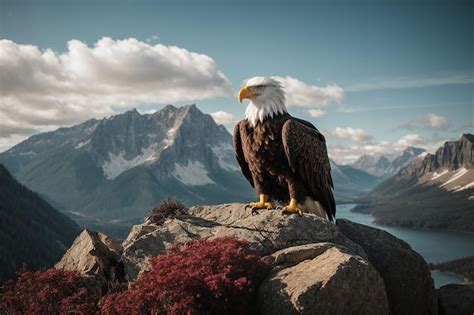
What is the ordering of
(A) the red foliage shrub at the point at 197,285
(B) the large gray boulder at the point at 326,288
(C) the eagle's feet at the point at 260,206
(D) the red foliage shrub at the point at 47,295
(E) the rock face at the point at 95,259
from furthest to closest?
(E) the rock face at the point at 95,259, (C) the eagle's feet at the point at 260,206, (D) the red foliage shrub at the point at 47,295, (B) the large gray boulder at the point at 326,288, (A) the red foliage shrub at the point at 197,285

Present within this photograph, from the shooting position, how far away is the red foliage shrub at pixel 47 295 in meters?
9.29

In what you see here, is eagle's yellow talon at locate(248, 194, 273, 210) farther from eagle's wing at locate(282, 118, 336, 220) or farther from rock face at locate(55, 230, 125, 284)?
rock face at locate(55, 230, 125, 284)

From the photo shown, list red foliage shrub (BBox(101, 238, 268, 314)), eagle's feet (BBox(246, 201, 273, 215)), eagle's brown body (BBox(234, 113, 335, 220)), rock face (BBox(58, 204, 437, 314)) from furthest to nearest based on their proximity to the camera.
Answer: eagle's feet (BBox(246, 201, 273, 215))
eagle's brown body (BBox(234, 113, 335, 220))
rock face (BBox(58, 204, 437, 314))
red foliage shrub (BBox(101, 238, 268, 314))

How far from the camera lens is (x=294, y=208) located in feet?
38.4

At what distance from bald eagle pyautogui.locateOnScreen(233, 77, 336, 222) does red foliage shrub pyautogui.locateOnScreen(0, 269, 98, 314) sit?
18.2ft

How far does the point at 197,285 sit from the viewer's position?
27.0 ft

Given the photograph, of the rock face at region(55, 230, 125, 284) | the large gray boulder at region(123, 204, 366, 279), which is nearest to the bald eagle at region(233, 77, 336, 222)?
the large gray boulder at region(123, 204, 366, 279)

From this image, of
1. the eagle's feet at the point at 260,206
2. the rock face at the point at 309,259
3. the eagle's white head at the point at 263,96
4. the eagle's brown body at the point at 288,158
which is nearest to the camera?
the rock face at the point at 309,259

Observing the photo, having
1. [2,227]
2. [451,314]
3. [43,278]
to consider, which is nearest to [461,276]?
[451,314]

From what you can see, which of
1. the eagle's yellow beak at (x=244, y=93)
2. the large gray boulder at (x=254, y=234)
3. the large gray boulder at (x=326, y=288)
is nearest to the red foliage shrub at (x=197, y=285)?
the large gray boulder at (x=326, y=288)

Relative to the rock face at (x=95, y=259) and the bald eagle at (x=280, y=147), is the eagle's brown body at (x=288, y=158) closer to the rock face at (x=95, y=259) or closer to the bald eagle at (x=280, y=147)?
the bald eagle at (x=280, y=147)

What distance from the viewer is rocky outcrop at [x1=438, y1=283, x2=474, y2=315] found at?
1314cm

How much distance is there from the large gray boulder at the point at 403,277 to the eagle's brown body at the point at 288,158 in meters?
2.27

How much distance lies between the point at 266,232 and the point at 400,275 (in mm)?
4817
